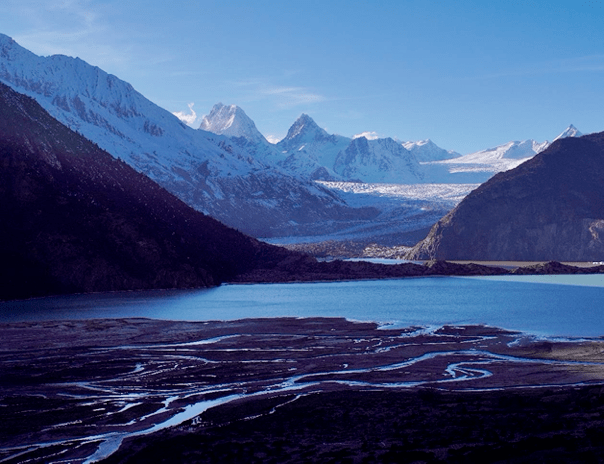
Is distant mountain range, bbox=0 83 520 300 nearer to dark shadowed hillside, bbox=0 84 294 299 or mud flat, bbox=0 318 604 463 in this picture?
dark shadowed hillside, bbox=0 84 294 299

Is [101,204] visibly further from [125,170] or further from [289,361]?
[289,361]

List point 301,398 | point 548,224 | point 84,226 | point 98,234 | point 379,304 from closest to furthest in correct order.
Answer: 1. point 301,398
2. point 379,304
3. point 84,226
4. point 98,234
5. point 548,224

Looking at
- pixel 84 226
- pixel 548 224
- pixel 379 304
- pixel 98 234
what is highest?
pixel 548 224

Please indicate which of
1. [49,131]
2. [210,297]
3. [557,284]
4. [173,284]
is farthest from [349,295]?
[49,131]

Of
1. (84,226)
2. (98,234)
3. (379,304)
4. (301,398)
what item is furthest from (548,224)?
(301,398)

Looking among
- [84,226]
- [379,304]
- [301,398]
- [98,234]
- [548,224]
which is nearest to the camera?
[301,398]

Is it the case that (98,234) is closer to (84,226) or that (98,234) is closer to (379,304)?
(84,226)

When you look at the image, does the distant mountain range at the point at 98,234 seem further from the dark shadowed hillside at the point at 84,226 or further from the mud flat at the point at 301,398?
the mud flat at the point at 301,398
